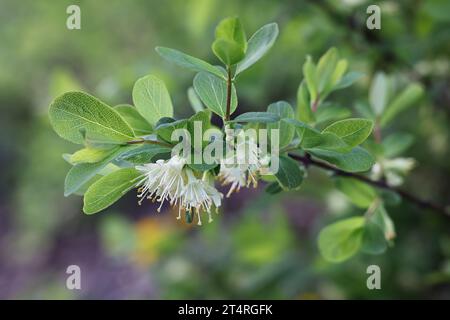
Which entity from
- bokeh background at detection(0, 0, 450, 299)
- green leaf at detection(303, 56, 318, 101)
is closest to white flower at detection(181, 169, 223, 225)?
green leaf at detection(303, 56, 318, 101)

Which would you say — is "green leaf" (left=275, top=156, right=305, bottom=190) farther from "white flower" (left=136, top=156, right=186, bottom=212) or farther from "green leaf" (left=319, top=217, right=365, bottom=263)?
"green leaf" (left=319, top=217, right=365, bottom=263)

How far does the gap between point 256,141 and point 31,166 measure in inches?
134

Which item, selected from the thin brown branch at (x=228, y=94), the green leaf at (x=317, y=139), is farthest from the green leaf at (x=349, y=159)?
the thin brown branch at (x=228, y=94)

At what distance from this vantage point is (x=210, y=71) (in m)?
0.69

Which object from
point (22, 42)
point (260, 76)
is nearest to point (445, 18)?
point (260, 76)

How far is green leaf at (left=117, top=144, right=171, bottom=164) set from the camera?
69 cm

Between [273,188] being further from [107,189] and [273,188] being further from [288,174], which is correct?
[107,189]

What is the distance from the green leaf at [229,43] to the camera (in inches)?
26.3

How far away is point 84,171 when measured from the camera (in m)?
0.71

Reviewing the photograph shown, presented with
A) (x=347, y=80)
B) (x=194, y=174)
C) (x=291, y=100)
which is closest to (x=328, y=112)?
(x=347, y=80)

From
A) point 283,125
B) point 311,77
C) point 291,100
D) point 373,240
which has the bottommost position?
point 373,240

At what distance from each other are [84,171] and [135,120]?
0.34ft
